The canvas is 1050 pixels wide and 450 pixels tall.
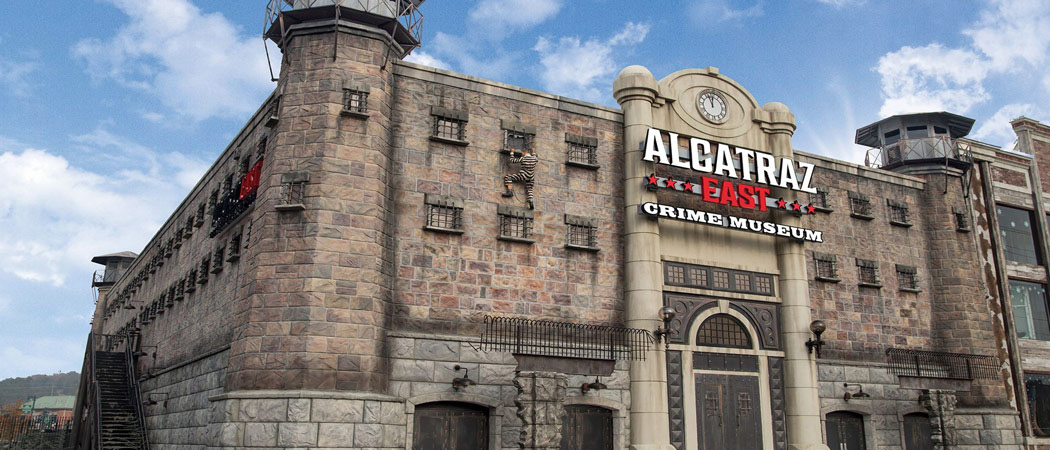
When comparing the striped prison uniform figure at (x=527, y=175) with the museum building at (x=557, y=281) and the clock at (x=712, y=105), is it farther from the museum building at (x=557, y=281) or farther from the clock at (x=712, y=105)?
the clock at (x=712, y=105)

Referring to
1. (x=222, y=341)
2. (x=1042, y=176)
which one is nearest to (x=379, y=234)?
(x=222, y=341)

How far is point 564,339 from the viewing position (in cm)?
2295

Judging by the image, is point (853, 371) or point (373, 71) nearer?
point (373, 71)

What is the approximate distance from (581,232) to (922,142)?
60.0ft

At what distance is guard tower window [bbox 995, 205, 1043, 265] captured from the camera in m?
34.3

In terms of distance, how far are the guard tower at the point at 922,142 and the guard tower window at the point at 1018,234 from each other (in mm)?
3585

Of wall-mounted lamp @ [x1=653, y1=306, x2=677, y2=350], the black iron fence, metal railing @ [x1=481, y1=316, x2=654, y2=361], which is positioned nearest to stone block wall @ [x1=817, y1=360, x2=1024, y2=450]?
wall-mounted lamp @ [x1=653, y1=306, x2=677, y2=350]

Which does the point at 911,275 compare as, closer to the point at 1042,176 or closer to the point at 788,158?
the point at 788,158

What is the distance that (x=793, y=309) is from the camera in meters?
26.3

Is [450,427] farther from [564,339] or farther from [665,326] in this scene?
[665,326]

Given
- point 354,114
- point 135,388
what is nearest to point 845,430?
point 354,114

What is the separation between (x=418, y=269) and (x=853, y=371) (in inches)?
647

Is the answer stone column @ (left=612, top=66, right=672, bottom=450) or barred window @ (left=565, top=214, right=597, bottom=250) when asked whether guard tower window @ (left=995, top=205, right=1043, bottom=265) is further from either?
barred window @ (left=565, top=214, right=597, bottom=250)

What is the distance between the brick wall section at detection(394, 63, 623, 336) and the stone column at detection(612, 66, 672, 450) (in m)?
0.46
